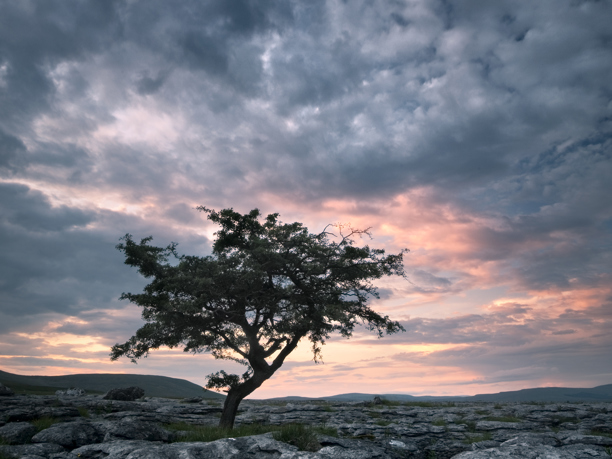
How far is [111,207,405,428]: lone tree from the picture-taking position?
84.3 feet

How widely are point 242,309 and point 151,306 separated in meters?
6.19

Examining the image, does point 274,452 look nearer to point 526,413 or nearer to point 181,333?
point 181,333

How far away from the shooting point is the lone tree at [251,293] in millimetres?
25703

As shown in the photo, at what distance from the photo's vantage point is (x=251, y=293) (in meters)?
26.2

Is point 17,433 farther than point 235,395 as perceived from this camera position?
No

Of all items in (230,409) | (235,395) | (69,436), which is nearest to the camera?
(69,436)

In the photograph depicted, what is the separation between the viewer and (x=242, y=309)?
89.7ft

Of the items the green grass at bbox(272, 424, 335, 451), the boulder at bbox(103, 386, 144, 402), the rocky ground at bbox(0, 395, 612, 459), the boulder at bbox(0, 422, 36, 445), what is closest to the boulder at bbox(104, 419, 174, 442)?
the rocky ground at bbox(0, 395, 612, 459)

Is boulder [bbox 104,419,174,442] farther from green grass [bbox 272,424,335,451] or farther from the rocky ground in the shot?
green grass [bbox 272,424,335,451]

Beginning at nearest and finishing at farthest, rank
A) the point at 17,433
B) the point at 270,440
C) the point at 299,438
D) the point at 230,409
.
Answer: the point at 270,440 < the point at 299,438 < the point at 17,433 < the point at 230,409

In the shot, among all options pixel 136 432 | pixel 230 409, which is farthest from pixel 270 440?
pixel 230 409

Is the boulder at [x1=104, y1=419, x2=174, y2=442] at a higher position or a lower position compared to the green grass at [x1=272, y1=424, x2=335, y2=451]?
lower

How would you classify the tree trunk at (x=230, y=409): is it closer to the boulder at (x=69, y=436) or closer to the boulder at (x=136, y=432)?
the boulder at (x=136, y=432)

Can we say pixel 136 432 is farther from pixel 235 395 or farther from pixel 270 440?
pixel 235 395
